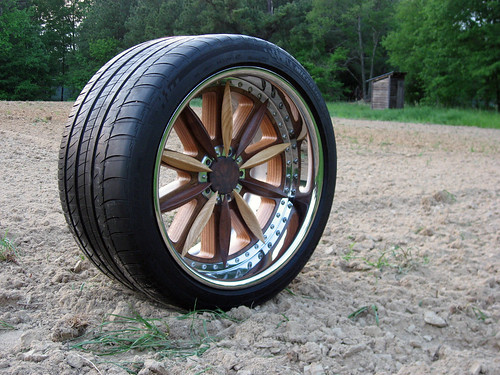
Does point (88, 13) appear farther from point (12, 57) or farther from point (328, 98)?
point (328, 98)

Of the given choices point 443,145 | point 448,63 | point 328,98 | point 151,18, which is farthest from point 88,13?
point 443,145

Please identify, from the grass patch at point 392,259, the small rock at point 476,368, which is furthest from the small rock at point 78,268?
the small rock at point 476,368

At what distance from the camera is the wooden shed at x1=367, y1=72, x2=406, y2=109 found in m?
25.0

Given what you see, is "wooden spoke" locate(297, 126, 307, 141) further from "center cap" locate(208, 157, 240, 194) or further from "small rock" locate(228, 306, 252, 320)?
"small rock" locate(228, 306, 252, 320)

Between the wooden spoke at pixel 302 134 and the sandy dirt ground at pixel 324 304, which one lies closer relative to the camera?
the sandy dirt ground at pixel 324 304

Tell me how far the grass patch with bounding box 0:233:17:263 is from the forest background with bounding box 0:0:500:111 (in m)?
26.8

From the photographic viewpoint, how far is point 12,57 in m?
32.9

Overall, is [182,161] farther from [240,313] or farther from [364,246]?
[364,246]

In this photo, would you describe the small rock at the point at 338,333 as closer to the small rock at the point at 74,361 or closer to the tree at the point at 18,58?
the small rock at the point at 74,361

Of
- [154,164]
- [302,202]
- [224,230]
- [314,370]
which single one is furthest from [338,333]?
[154,164]

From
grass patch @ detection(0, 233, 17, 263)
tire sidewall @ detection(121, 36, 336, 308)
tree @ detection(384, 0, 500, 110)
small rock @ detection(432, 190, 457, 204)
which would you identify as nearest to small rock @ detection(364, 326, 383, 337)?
tire sidewall @ detection(121, 36, 336, 308)

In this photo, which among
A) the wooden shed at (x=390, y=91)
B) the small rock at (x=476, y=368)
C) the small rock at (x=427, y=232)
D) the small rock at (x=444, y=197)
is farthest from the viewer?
the wooden shed at (x=390, y=91)

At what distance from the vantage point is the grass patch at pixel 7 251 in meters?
3.01

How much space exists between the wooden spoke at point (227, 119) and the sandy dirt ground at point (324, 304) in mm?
850
